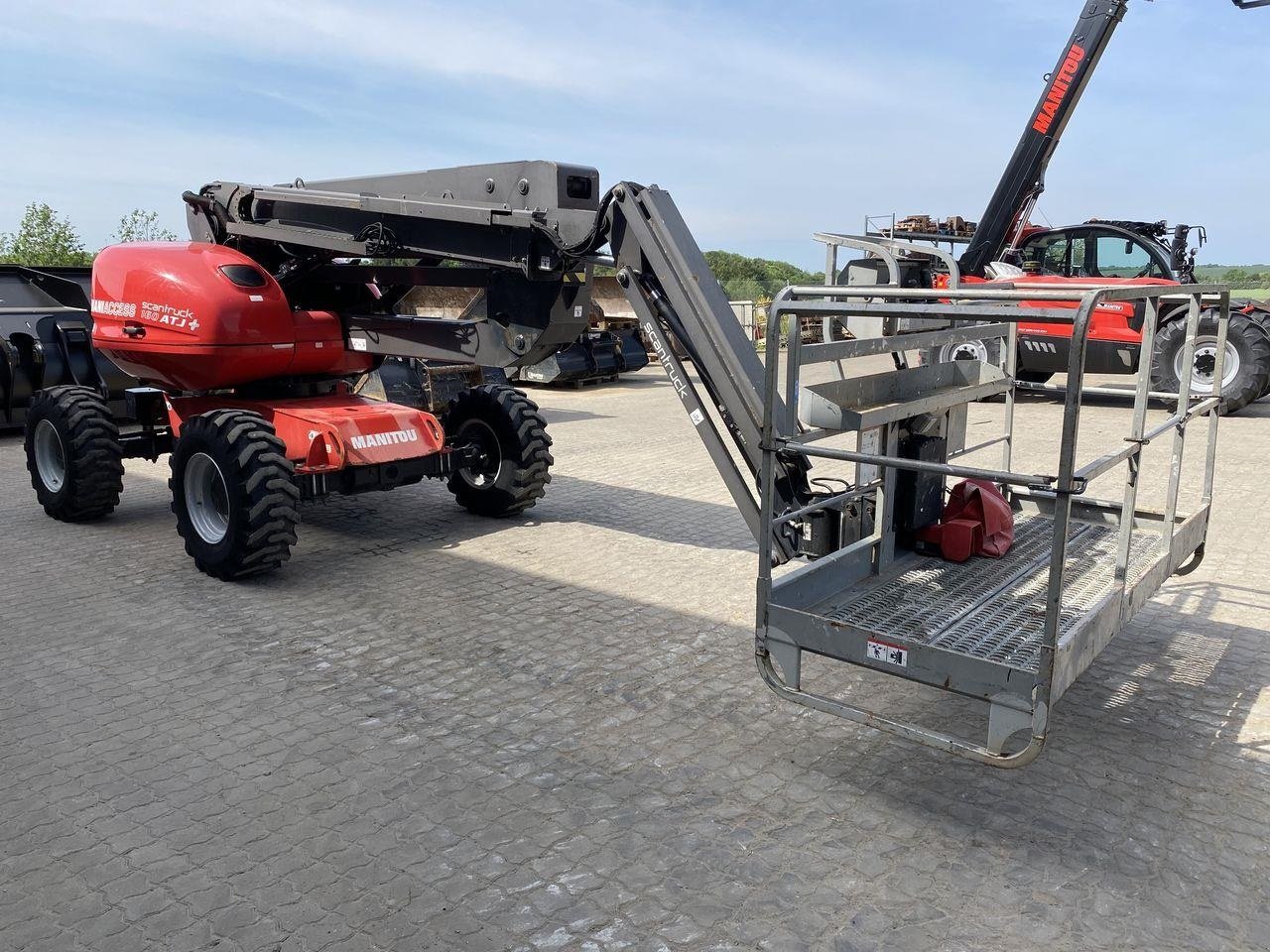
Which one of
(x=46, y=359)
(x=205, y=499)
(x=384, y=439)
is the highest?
(x=46, y=359)

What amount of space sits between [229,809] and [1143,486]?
7.17 meters

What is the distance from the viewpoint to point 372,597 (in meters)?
5.85

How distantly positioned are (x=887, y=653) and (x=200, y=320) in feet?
15.8

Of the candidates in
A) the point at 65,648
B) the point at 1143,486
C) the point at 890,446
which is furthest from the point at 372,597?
the point at 1143,486

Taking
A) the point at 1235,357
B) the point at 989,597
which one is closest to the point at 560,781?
the point at 989,597

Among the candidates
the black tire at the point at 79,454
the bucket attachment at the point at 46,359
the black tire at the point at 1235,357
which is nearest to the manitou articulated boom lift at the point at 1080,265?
the black tire at the point at 1235,357

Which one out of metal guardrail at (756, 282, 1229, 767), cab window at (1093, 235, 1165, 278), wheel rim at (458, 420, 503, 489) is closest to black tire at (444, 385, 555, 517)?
wheel rim at (458, 420, 503, 489)

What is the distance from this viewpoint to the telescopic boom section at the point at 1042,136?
13.6 metres

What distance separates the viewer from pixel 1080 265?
47.4ft

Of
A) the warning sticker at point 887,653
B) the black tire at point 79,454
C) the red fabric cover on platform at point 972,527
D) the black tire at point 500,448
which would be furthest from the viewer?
the black tire at point 500,448

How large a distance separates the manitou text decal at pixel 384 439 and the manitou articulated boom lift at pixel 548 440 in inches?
0.6

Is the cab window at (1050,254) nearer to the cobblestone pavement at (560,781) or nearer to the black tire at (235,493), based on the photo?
the cobblestone pavement at (560,781)

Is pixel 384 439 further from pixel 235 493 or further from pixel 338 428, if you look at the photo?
pixel 235 493

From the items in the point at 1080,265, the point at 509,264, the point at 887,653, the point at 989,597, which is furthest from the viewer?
the point at 1080,265
